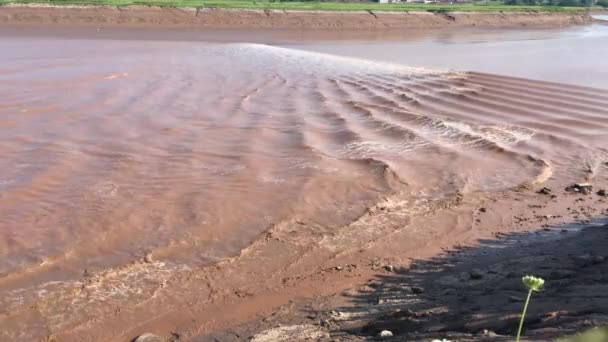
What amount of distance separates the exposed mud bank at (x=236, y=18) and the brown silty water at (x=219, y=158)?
65.4 feet

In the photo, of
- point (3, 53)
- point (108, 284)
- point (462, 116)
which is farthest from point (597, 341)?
point (3, 53)

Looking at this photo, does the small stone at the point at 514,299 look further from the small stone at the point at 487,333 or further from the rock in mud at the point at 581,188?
the rock in mud at the point at 581,188

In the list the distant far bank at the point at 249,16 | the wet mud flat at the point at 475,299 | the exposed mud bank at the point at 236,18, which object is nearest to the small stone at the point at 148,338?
the wet mud flat at the point at 475,299

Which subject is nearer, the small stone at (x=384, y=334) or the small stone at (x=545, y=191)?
the small stone at (x=384, y=334)

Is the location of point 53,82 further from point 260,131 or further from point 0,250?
point 0,250

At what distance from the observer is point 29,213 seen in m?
6.60

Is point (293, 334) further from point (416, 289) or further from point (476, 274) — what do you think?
point (476, 274)

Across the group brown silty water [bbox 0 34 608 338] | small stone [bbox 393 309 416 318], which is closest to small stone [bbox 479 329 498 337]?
small stone [bbox 393 309 416 318]

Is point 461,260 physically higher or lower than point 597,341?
lower

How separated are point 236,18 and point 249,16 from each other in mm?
913

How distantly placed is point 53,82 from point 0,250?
32.3 ft

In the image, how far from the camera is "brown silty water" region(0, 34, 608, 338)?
578cm

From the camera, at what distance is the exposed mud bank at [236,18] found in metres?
35.3

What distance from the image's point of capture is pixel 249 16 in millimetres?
40062
